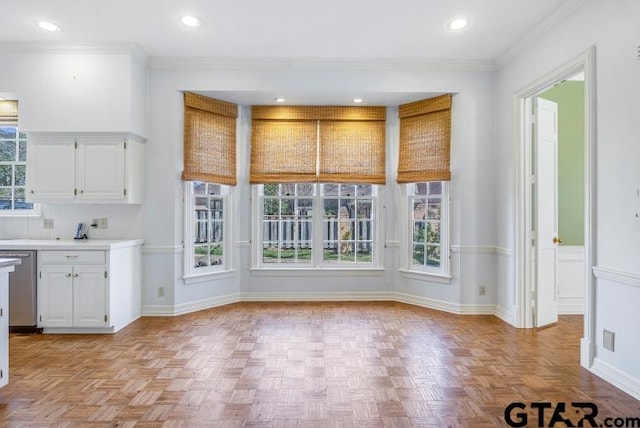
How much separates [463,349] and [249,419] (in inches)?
79.7

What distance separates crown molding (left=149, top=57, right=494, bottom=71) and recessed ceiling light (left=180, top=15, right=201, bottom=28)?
2.51 feet

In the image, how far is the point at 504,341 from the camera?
12.0 ft

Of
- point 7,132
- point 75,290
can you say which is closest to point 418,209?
point 75,290

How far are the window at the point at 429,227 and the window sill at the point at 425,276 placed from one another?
0.06 metres

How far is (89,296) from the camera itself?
3.83 m

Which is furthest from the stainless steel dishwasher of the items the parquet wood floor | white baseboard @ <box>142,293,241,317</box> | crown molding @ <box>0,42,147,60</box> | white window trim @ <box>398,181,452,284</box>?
white window trim @ <box>398,181,452,284</box>

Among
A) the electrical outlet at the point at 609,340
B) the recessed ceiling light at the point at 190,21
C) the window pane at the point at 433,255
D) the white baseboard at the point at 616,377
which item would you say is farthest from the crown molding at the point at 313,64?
the white baseboard at the point at 616,377

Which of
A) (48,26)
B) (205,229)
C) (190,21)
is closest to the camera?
(190,21)

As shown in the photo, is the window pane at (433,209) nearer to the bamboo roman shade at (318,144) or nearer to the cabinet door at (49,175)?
the bamboo roman shade at (318,144)

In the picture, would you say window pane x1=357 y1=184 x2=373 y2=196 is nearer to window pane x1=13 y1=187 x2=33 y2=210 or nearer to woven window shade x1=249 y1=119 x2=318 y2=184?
woven window shade x1=249 y1=119 x2=318 y2=184

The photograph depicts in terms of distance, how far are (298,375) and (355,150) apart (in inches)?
123

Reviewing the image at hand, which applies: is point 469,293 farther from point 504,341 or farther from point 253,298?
point 253,298

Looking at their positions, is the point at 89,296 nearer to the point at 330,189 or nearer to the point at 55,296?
the point at 55,296

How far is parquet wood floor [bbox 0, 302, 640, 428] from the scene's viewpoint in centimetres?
232
